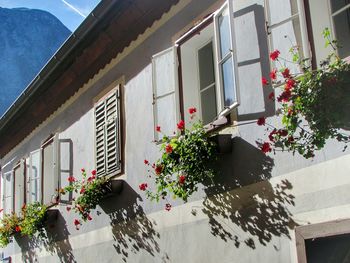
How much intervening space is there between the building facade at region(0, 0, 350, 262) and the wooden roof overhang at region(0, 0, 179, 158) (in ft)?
0.07

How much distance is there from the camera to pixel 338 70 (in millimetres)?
3910

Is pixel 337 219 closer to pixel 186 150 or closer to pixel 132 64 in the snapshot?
pixel 186 150

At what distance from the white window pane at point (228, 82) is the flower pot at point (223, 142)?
0.31 m

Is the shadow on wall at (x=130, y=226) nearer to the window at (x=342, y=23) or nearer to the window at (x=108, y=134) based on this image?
the window at (x=108, y=134)

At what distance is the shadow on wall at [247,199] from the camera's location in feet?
→ 17.1

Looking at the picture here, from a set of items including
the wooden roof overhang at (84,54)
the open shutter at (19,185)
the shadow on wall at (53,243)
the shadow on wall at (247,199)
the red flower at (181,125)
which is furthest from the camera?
the open shutter at (19,185)

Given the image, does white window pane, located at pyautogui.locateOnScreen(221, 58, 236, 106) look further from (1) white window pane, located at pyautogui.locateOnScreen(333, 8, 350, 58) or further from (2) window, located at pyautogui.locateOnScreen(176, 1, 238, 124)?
(1) white window pane, located at pyautogui.locateOnScreen(333, 8, 350, 58)

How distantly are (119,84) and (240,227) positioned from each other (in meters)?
3.45

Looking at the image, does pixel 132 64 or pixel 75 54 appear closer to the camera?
pixel 132 64

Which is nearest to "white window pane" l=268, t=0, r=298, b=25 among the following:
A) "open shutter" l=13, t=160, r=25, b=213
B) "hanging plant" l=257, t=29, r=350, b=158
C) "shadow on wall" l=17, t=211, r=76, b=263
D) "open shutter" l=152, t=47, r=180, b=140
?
"hanging plant" l=257, t=29, r=350, b=158

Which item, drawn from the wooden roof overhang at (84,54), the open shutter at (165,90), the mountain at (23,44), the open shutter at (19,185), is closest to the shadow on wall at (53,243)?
the open shutter at (19,185)

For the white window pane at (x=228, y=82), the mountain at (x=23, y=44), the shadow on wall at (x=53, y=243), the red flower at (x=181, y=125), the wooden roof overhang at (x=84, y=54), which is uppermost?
the mountain at (x=23, y=44)

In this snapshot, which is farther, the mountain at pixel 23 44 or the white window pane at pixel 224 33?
the mountain at pixel 23 44

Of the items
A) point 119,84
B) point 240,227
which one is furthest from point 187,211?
point 119,84
